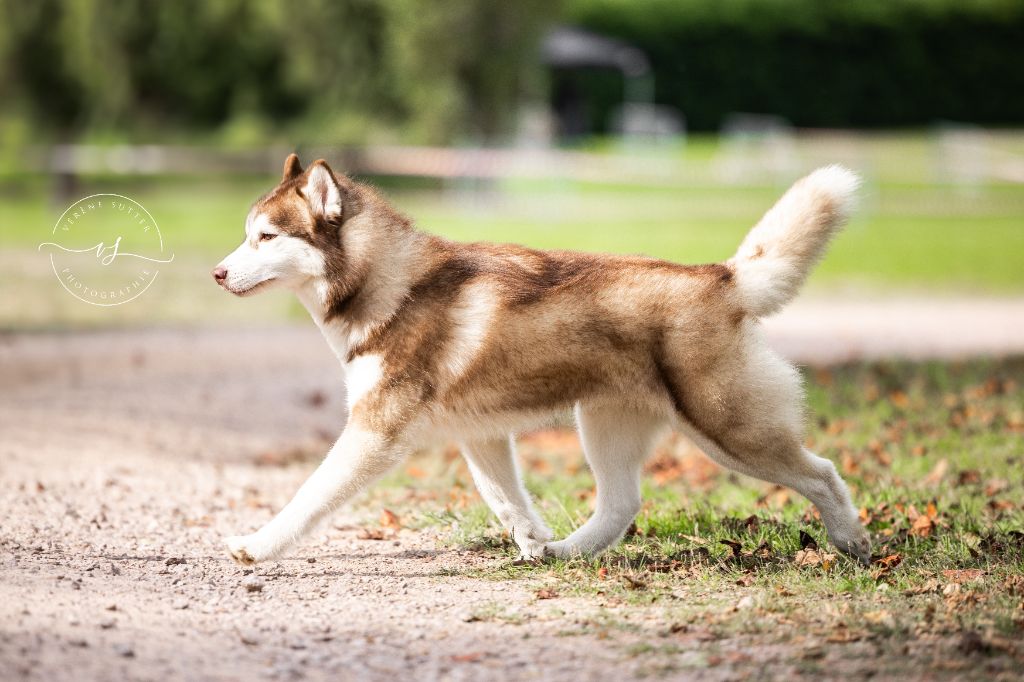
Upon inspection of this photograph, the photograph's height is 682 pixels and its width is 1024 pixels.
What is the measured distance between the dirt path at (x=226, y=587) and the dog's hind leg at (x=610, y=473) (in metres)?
0.42

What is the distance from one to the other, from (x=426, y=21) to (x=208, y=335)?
17069mm

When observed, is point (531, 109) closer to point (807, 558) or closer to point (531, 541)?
point (531, 541)

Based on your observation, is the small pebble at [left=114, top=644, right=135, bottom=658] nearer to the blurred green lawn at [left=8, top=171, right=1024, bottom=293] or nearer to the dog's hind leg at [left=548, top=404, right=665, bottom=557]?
the dog's hind leg at [left=548, top=404, right=665, bottom=557]

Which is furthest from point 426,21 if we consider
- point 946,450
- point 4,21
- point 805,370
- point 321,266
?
point 321,266

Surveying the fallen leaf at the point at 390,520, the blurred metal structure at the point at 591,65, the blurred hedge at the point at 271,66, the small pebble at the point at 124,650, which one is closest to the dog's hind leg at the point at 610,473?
the fallen leaf at the point at 390,520

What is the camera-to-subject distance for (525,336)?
5219 mm

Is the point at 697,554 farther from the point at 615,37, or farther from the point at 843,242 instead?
the point at 615,37

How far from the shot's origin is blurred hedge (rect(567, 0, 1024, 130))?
36.6 meters

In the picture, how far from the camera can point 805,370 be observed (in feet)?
35.6

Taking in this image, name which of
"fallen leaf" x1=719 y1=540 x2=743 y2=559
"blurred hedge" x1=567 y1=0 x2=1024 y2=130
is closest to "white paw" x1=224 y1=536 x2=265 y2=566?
"fallen leaf" x1=719 y1=540 x2=743 y2=559

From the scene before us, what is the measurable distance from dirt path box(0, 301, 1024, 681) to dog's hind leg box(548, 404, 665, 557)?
0.42 m

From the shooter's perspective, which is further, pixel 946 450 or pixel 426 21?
pixel 426 21

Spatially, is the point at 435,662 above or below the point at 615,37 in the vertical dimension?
below

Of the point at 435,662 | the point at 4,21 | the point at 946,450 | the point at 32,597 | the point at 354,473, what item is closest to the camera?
the point at 435,662
